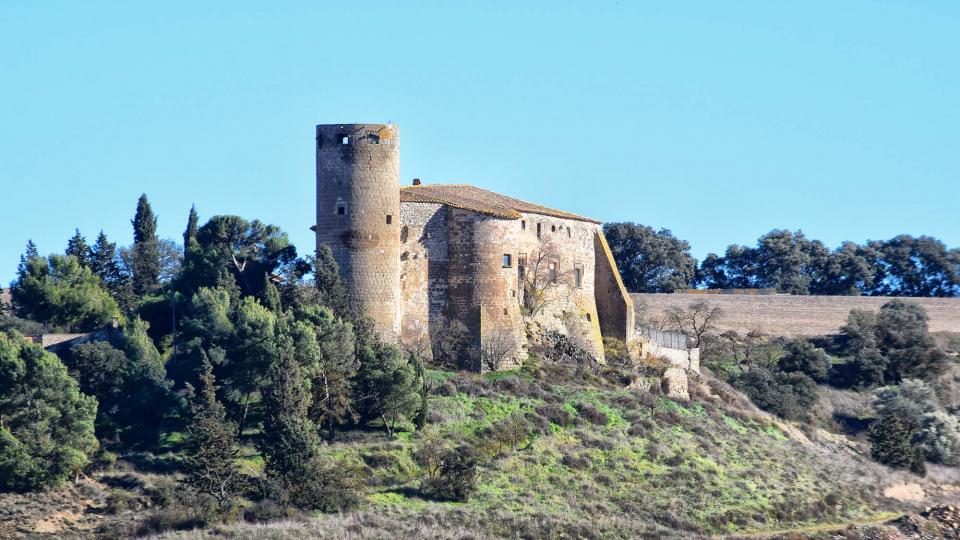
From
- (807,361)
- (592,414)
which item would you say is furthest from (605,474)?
(807,361)

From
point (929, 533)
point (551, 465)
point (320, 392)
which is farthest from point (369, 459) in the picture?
point (929, 533)

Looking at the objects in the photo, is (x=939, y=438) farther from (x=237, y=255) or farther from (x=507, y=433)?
(x=237, y=255)

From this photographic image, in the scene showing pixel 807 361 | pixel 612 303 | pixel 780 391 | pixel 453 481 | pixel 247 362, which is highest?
pixel 612 303

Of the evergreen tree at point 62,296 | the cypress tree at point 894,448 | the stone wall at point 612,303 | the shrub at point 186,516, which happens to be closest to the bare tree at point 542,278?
the stone wall at point 612,303

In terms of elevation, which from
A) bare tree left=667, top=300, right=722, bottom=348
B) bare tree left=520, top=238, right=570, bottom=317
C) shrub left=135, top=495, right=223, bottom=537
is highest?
bare tree left=520, top=238, right=570, bottom=317

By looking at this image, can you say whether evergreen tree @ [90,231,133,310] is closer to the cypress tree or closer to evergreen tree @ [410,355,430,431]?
evergreen tree @ [410,355,430,431]

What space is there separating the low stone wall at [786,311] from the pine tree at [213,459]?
33211 millimetres

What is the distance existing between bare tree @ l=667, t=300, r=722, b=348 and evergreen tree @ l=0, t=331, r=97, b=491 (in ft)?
105

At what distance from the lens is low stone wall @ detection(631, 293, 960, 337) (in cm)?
7269

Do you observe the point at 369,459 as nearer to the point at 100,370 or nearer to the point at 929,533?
the point at 100,370

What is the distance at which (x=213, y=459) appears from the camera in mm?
39656

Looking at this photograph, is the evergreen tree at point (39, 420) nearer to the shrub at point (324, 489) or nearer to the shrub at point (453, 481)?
the shrub at point (324, 489)

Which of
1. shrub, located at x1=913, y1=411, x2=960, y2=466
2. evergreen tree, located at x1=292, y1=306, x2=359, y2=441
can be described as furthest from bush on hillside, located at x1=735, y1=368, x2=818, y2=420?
evergreen tree, located at x1=292, y1=306, x2=359, y2=441

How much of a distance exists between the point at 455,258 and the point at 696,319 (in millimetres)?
21609
